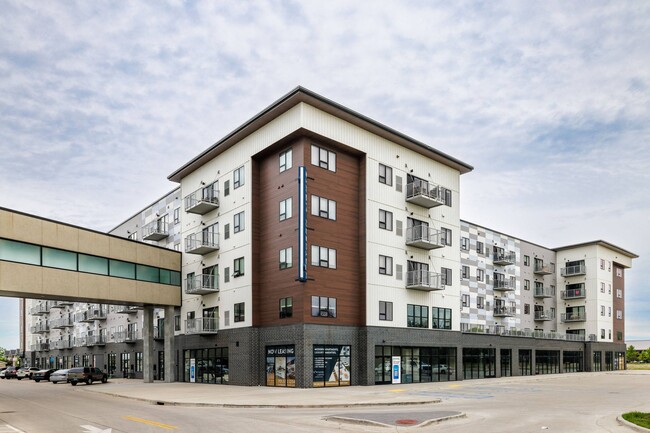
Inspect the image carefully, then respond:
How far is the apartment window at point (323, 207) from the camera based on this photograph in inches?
1386

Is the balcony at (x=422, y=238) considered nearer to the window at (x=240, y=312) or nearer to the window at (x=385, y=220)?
the window at (x=385, y=220)

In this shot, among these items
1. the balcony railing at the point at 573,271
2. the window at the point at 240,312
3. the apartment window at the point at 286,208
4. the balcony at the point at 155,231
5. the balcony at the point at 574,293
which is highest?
the apartment window at the point at 286,208

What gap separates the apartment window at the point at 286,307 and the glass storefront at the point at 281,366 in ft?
6.37

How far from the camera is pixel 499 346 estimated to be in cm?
5072

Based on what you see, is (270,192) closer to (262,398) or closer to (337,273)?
(337,273)

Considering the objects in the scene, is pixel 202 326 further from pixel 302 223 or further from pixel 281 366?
pixel 302 223

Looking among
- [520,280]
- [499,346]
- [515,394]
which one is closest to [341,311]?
[515,394]

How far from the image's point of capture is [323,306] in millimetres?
34688

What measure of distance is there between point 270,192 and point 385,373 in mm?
14119

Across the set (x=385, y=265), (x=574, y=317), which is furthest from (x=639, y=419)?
(x=574, y=317)

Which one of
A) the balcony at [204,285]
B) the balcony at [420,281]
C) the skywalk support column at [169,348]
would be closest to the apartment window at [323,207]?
the balcony at [420,281]

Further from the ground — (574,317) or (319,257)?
(319,257)

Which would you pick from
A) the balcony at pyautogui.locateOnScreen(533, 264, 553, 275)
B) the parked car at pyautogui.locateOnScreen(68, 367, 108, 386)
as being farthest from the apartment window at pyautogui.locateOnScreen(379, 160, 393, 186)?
the balcony at pyautogui.locateOnScreen(533, 264, 553, 275)

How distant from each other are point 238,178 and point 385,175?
10517mm
